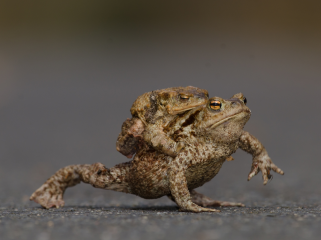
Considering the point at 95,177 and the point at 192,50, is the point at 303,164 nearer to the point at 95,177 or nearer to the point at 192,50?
the point at 95,177

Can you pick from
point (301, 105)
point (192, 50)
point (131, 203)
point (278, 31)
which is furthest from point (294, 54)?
point (131, 203)

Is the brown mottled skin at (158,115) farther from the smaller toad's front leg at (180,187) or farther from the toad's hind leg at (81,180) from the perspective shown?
the toad's hind leg at (81,180)

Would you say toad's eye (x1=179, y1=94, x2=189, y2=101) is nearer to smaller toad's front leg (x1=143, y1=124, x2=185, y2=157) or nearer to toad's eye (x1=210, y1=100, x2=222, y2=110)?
toad's eye (x1=210, y1=100, x2=222, y2=110)

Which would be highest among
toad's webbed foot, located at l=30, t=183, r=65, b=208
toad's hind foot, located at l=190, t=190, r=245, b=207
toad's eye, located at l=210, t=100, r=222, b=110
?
toad's eye, located at l=210, t=100, r=222, b=110

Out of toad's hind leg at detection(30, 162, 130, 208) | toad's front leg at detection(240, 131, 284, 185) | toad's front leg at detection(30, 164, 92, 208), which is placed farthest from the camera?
toad's front leg at detection(30, 164, 92, 208)

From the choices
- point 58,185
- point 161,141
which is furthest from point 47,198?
point 161,141

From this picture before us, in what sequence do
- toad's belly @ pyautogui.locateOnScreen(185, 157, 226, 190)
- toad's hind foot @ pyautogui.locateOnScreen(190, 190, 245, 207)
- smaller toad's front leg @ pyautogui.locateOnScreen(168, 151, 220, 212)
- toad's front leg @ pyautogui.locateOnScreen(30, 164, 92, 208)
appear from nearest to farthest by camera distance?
smaller toad's front leg @ pyautogui.locateOnScreen(168, 151, 220, 212) < toad's belly @ pyautogui.locateOnScreen(185, 157, 226, 190) < toad's hind foot @ pyautogui.locateOnScreen(190, 190, 245, 207) < toad's front leg @ pyautogui.locateOnScreen(30, 164, 92, 208)

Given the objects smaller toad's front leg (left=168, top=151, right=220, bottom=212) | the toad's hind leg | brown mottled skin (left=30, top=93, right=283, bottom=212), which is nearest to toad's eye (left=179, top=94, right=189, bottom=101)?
brown mottled skin (left=30, top=93, right=283, bottom=212)
